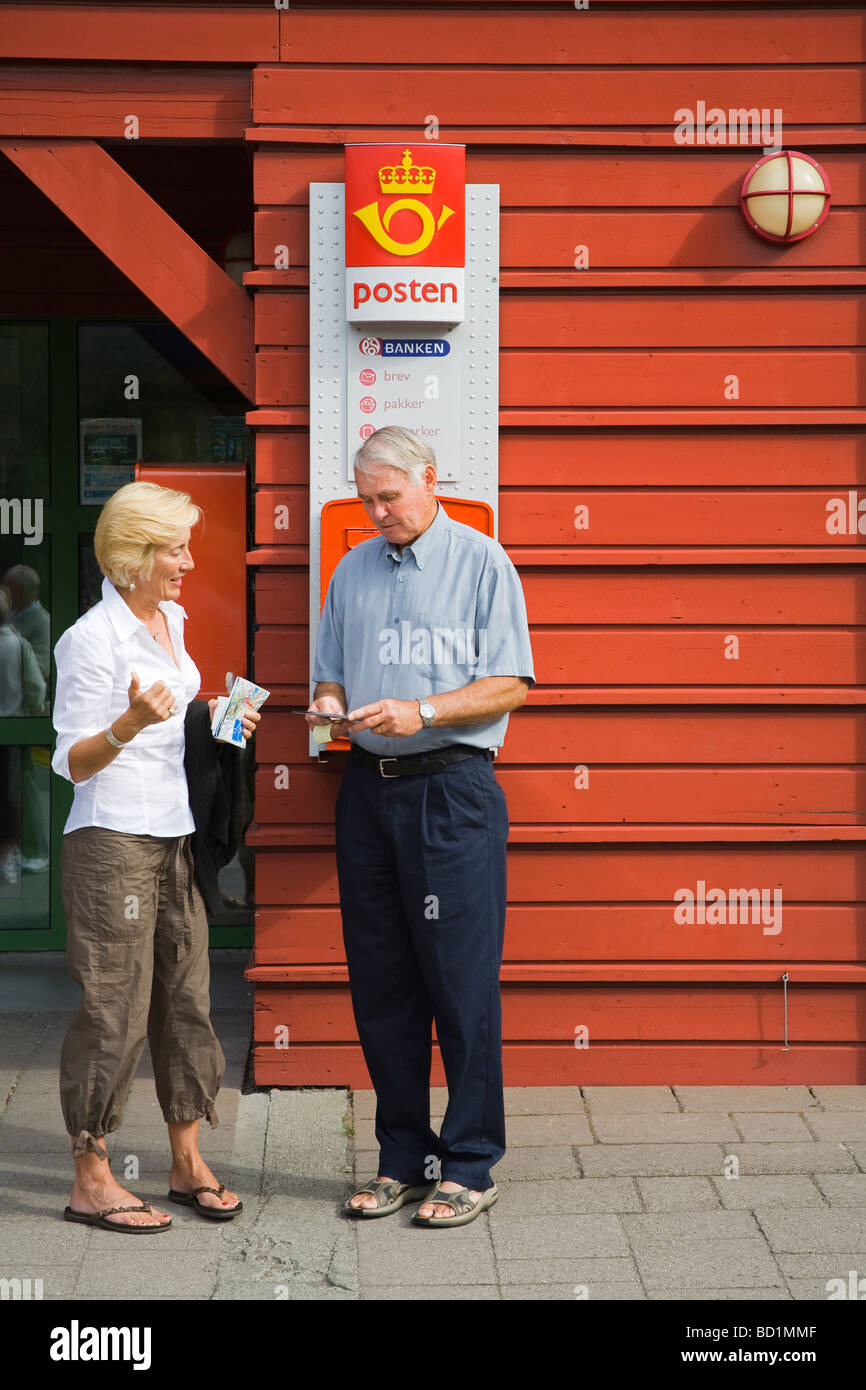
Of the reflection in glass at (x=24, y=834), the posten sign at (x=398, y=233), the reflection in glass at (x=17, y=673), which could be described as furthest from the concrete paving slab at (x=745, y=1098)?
the reflection in glass at (x=17, y=673)

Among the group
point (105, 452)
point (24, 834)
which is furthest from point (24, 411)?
point (24, 834)

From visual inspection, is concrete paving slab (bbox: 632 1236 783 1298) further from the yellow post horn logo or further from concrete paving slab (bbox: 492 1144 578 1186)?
the yellow post horn logo

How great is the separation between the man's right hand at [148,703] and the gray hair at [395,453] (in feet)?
2.68

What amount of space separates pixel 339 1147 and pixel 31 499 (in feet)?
10.7

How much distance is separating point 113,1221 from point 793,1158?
6.46 ft

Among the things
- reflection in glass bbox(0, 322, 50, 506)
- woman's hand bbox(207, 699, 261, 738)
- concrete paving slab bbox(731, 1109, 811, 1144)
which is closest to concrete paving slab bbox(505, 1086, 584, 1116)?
concrete paving slab bbox(731, 1109, 811, 1144)

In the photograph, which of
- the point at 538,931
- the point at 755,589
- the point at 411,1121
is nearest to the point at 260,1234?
the point at 411,1121

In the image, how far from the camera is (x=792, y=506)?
15.8ft

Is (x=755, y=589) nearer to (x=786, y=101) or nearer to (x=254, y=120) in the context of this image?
(x=786, y=101)

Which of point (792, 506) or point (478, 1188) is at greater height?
point (792, 506)

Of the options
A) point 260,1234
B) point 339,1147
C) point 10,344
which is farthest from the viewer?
point 10,344

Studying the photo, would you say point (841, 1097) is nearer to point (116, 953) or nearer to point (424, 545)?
point (424, 545)

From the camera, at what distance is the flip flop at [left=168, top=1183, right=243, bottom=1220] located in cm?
383

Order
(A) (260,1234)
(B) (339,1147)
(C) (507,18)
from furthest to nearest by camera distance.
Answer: (C) (507,18)
(B) (339,1147)
(A) (260,1234)
